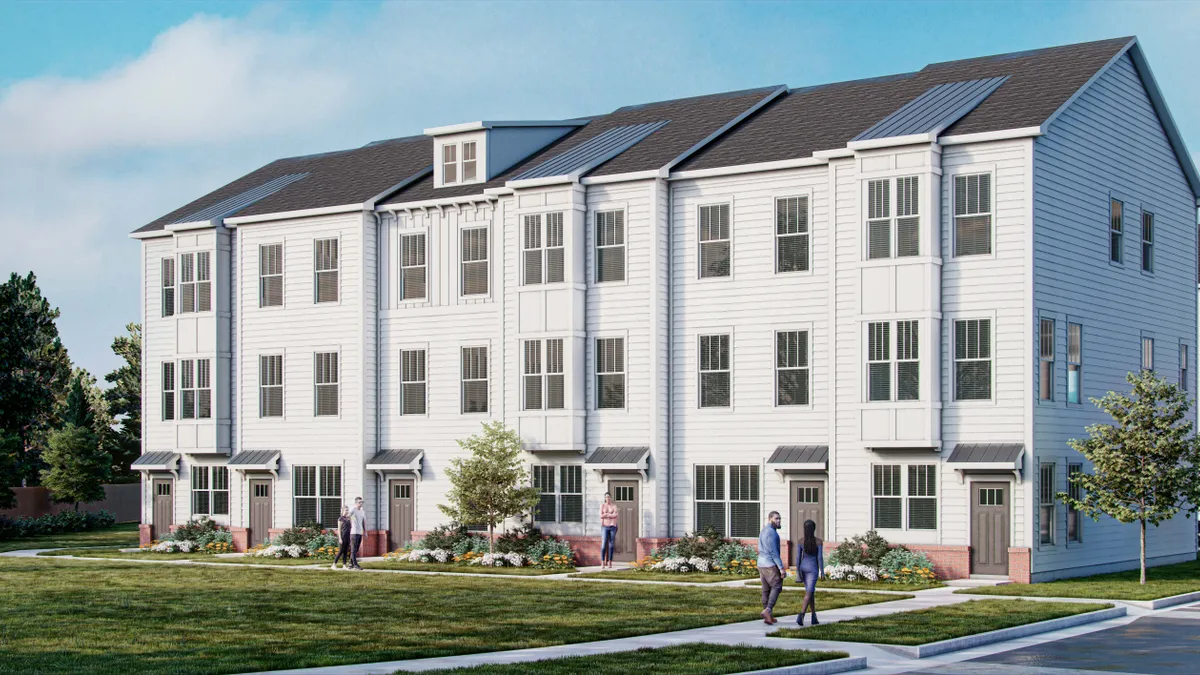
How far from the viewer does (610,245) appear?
38219 millimetres

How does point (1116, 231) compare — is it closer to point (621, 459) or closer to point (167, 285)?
point (621, 459)

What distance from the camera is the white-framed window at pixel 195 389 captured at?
150ft

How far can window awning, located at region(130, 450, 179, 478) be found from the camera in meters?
46.7

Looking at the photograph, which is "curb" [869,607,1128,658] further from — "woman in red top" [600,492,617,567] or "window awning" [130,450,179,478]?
"window awning" [130,450,179,478]

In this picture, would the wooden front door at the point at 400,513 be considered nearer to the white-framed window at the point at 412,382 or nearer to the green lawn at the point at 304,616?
the white-framed window at the point at 412,382

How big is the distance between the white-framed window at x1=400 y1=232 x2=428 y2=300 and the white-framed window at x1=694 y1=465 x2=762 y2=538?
9.97 metres

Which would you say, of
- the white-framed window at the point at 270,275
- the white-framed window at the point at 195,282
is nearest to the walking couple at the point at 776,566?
the white-framed window at the point at 270,275

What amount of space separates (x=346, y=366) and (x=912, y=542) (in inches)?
680

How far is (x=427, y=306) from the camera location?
4191 centimetres

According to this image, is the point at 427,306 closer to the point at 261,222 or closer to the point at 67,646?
the point at 261,222

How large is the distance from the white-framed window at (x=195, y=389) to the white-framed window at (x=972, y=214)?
23.1 metres

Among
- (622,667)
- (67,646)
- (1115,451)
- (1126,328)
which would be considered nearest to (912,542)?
(1115,451)

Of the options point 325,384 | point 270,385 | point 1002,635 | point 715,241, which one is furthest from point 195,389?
point 1002,635

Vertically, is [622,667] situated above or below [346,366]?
below
